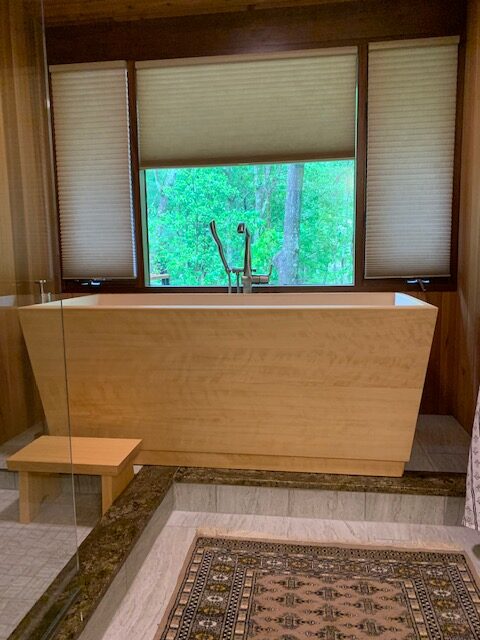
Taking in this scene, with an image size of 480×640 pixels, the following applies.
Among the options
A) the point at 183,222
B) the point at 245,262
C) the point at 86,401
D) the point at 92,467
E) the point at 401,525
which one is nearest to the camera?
the point at 92,467

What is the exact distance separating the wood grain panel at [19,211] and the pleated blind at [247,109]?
3.41ft

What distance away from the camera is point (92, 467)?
1895mm

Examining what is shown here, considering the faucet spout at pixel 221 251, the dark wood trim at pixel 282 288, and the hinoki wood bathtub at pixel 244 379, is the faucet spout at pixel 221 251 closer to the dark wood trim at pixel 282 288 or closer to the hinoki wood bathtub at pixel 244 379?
the dark wood trim at pixel 282 288

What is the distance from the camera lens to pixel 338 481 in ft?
6.92

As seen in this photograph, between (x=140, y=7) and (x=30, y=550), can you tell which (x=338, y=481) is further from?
(x=140, y=7)

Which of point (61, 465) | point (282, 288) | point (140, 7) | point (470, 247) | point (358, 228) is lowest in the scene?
point (61, 465)

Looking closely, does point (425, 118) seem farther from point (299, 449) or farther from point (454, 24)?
point (299, 449)

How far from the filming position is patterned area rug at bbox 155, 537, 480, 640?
4.75 ft

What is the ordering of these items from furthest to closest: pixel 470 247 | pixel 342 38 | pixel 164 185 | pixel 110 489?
pixel 164 185 < pixel 342 38 < pixel 470 247 < pixel 110 489

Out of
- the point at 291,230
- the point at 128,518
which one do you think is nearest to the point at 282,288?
the point at 291,230

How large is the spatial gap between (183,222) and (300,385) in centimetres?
159

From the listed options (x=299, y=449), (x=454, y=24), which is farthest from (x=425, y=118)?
(x=299, y=449)

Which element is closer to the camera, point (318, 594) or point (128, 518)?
point (318, 594)

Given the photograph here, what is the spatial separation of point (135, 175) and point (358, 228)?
1.46 m
